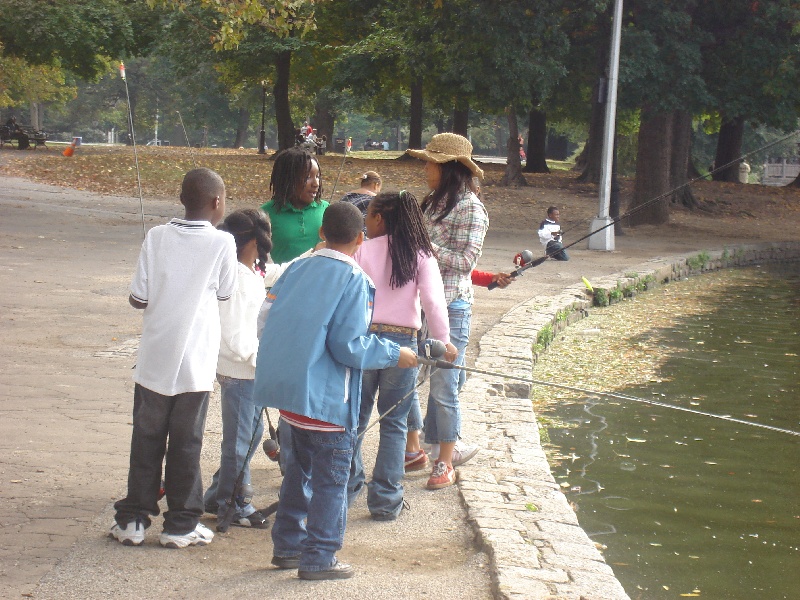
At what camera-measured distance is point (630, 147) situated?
47938mm

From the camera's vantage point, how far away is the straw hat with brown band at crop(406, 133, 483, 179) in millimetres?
5984

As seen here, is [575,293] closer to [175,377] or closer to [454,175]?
[454,175]

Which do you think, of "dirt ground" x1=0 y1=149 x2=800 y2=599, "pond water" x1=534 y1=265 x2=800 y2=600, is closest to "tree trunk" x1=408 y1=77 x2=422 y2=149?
"dirt ground" x1=0 y1=149 x2=800 y2=599

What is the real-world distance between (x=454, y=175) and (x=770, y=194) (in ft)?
95.6

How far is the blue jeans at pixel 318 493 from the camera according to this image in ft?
14.7

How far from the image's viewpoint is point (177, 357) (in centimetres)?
476

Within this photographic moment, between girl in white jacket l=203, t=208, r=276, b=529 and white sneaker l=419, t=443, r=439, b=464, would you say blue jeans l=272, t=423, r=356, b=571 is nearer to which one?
girl in white jacket l=203, t=208, r=276, b=529

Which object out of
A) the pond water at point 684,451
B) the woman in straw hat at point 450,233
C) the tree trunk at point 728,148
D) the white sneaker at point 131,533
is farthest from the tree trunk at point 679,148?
the white sneaker at point 131,533

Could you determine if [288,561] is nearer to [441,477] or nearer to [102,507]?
[102,507]

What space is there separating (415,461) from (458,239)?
1.30 meters

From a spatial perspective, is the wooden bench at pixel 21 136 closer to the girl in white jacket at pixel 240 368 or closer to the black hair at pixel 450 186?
the black hair at pixel 450 186

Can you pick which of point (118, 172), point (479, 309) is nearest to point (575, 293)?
point (479, 309)

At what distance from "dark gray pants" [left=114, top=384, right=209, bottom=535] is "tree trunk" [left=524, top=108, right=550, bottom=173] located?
3526cm

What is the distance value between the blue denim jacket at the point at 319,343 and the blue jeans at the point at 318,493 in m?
0.12
